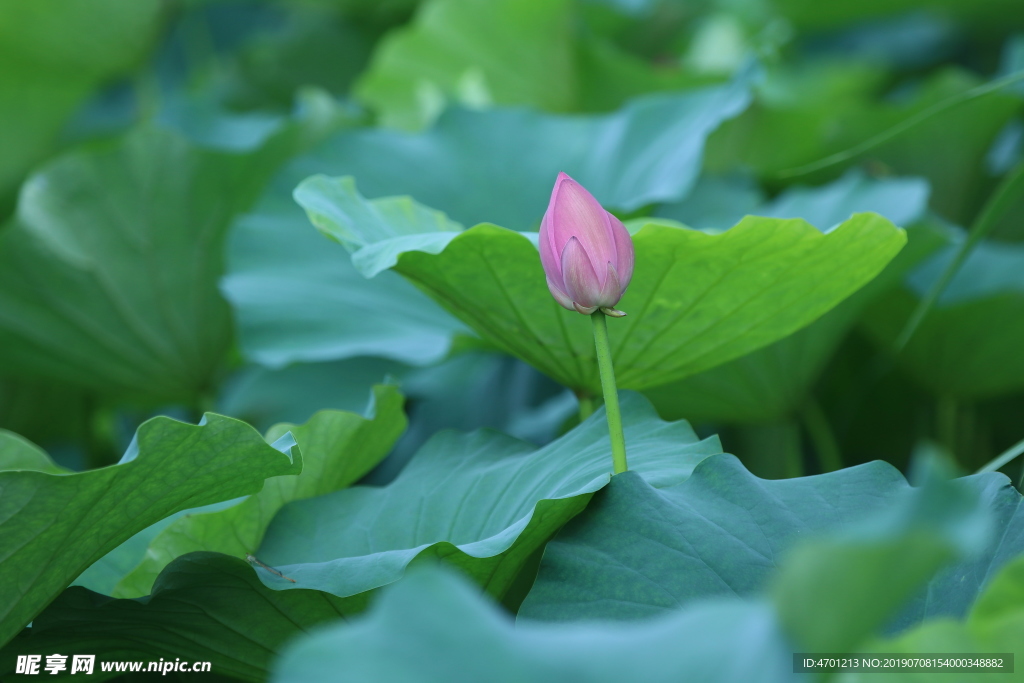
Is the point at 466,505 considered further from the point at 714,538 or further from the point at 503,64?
the point at 503,64

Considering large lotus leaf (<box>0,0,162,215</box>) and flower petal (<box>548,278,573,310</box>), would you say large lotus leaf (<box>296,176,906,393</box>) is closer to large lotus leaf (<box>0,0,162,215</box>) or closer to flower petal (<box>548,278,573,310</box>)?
flower petal (<box>548,278,573,310</box>)

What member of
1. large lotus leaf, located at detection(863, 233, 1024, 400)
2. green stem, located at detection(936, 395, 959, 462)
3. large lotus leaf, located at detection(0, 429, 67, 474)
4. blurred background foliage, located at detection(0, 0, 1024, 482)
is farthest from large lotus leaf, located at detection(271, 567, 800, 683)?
green stem, located at detection(936, 395, 959, 462)

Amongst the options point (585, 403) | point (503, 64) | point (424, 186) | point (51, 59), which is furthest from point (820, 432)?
point (51, 59)

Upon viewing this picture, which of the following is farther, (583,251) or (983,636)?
(583,251)

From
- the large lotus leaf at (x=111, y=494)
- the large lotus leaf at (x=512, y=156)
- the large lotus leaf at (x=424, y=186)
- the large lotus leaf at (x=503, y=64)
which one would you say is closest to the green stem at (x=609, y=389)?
the large lotus leaf at (x=111, y=494)

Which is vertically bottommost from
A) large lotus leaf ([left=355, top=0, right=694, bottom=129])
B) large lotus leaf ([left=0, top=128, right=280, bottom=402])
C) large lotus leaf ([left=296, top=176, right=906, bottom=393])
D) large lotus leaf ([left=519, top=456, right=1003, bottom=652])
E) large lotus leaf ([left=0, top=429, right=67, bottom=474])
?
large lotus leaf ([left=519, top=456, right=1003, bottom=652])

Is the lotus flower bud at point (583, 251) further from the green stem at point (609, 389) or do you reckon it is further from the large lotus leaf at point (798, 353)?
the large lotus leaf at point (798, 353)

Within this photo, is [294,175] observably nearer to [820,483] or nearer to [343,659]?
[820,483]
